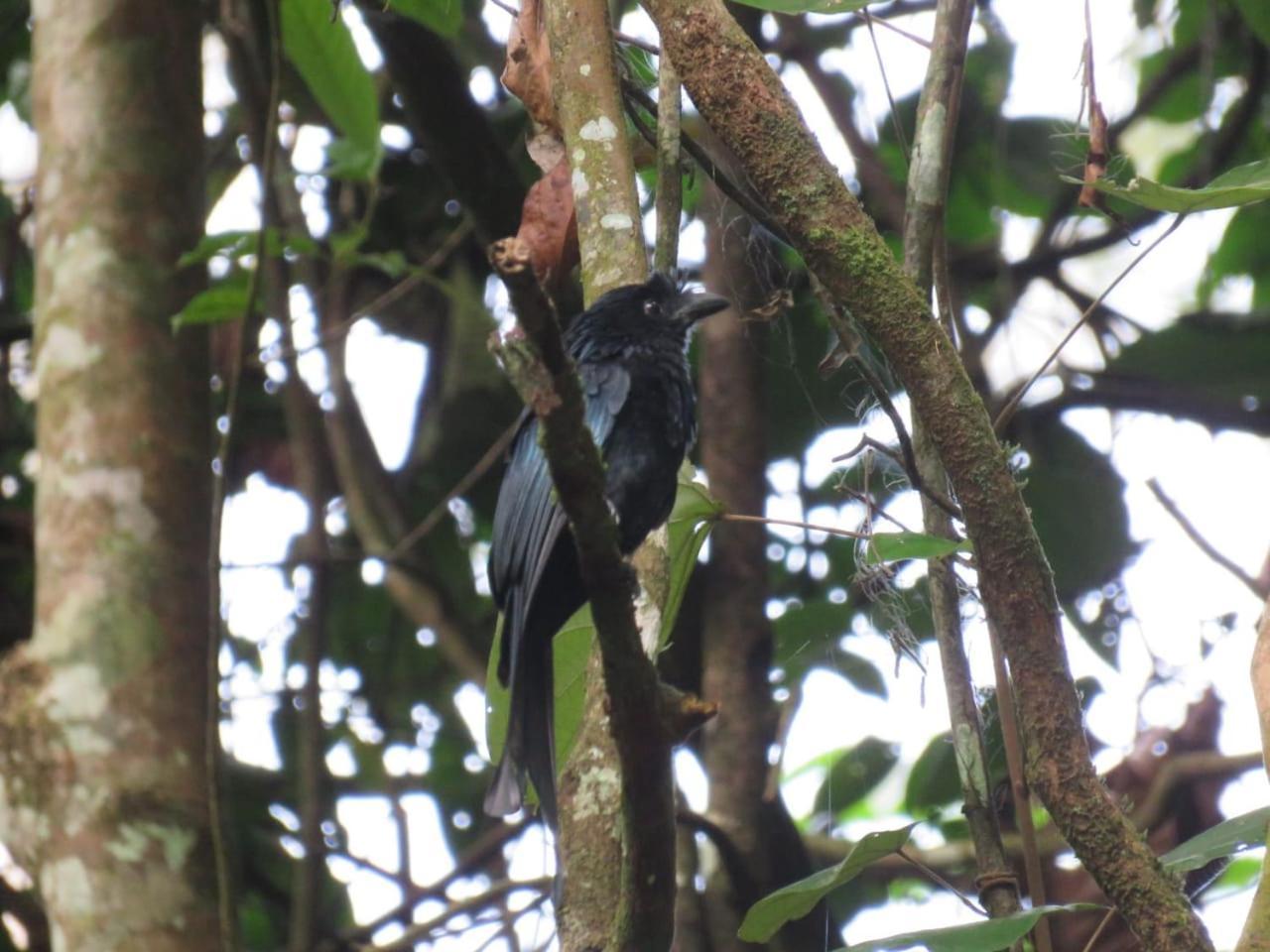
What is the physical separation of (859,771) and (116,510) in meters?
2.33

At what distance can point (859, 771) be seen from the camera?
4438 mm

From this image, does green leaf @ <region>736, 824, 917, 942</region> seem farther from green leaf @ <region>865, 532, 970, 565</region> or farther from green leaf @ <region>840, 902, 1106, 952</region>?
green leaf @ <region>865, 532, 970, 565</region>

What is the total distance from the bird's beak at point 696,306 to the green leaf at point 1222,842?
5.03 feet

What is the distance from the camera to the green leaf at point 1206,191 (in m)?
1.87

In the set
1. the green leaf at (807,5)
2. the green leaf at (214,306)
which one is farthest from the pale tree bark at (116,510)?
the green leaf at (807,5)

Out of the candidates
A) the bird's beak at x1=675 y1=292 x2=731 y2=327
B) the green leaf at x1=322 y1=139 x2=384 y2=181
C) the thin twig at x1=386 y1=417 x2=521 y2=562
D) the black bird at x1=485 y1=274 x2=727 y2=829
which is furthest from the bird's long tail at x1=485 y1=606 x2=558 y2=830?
the green leaf at x1=322 y1=139 x2=384 y2=181

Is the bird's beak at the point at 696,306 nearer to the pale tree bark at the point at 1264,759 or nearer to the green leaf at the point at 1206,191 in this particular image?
the green leaf at the point at 1206,191

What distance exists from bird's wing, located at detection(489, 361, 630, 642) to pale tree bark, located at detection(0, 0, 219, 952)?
78 centimetres

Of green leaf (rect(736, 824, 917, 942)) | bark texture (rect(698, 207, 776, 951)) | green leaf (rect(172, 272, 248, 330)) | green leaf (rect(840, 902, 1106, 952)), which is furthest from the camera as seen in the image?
bark texture (rect(698, 207, 776, 951))

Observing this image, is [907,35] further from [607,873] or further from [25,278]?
[25,278]

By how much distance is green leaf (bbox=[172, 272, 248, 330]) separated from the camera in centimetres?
325

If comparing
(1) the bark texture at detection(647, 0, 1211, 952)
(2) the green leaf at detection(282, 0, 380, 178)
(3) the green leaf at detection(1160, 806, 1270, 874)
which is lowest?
(3) the green leaf at detection(1160, 806, 1270, 874)

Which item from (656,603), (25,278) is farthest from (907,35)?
(25,278)

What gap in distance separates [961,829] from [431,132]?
2.43 m
